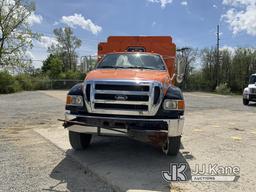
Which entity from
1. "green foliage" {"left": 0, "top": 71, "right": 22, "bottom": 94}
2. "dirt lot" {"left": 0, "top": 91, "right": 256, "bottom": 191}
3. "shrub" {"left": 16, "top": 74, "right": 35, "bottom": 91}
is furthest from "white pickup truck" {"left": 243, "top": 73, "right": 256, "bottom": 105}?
"shrub" {"left": 16, "top": 74, "right": 35, "bottom": 91}

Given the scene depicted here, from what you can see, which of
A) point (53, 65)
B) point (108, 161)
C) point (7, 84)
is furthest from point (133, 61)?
point (53, 65)

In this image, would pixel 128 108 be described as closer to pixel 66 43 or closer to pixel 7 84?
pixel 7 84

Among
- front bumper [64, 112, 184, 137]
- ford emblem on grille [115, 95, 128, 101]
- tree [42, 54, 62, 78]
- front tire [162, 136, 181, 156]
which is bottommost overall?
front tire [162, 136, 181, 156]

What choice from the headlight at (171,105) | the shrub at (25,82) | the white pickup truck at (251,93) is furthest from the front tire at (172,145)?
the shrub at (25,82)

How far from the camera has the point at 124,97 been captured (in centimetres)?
596

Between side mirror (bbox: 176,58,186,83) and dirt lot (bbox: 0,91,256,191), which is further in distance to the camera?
side mirror (bbox: 176,58,186,83)

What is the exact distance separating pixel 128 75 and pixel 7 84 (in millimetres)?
29639

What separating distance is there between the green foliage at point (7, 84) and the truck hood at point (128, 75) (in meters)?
28.5

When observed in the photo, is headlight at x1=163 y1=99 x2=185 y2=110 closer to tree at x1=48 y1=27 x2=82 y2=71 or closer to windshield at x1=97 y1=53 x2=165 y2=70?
windshield at x1=97 y1=53 x2=165 y2=70

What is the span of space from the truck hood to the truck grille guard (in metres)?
0.23

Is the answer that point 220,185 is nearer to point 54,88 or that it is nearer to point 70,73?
point 54,88

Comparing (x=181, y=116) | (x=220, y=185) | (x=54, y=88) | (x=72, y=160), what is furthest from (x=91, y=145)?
(x=54, y=88)

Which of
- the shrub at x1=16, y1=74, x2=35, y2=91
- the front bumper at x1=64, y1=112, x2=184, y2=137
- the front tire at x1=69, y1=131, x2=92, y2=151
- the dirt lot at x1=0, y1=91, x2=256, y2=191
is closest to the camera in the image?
the dirt lot at x1=0, y1=91, x2=256, y2=191

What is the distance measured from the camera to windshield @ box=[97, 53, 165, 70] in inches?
295
